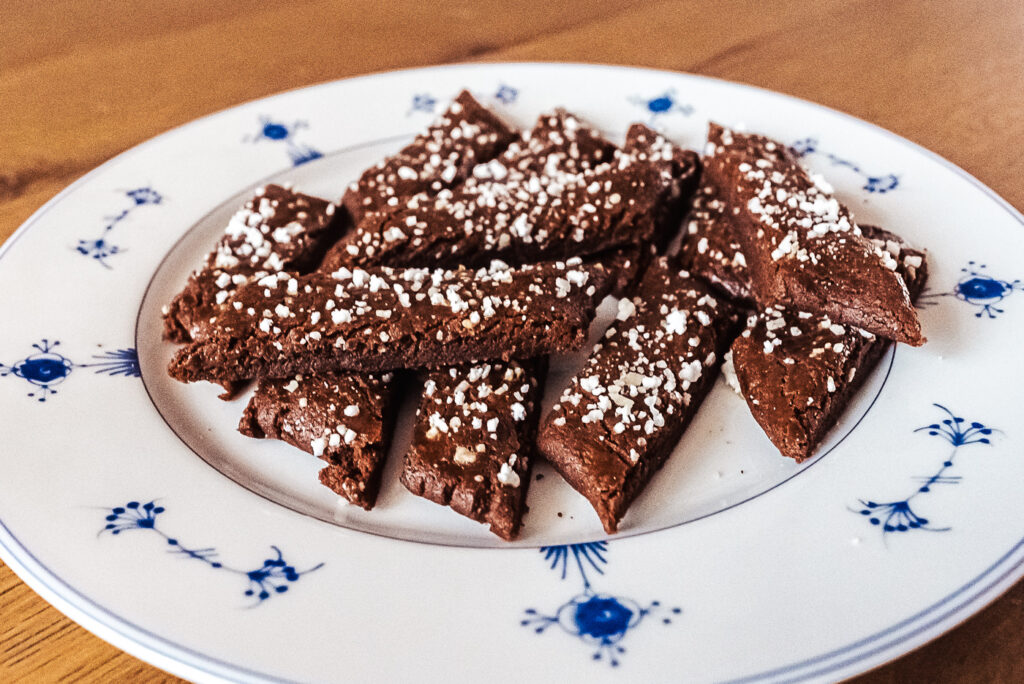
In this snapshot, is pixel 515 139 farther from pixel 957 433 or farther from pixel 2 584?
pixel 2 584

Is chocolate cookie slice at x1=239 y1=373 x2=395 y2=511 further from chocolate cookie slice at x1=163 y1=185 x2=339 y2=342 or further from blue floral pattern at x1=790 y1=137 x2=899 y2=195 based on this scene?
blue floral pattern at x1=790 y1=137 x2=899 y2=195

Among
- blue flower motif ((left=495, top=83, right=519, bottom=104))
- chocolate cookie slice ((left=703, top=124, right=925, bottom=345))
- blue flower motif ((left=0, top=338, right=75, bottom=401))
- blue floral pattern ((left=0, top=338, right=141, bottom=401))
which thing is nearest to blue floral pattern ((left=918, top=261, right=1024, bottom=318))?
chocolate cookie slice ((left=703, top=124, right=925, bottom=345))

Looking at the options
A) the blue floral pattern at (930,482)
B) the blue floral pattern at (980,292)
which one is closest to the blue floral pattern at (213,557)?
the blue floral pattern at (930,482)

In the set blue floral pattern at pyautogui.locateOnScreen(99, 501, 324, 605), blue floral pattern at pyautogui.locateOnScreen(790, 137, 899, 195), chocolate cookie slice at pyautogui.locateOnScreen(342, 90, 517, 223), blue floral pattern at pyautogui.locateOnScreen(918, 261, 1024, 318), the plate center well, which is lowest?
blue floral pattern at pyautogui.locateOnScreen(99, 501, 324, 605)

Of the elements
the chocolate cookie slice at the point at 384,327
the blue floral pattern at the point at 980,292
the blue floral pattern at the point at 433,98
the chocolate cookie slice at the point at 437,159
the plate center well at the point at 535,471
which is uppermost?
the blue floral pattern at the point at 433,98

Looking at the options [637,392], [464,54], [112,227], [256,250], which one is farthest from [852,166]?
[112,227]

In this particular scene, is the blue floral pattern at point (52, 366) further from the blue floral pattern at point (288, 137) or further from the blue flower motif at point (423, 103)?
the blue flower motif at point (423, 103)

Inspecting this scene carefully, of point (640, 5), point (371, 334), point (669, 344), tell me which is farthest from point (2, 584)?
point (640, 5)
